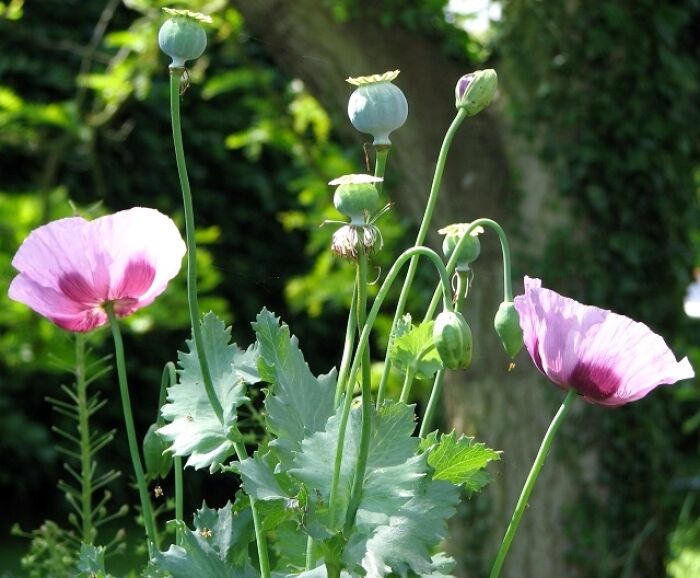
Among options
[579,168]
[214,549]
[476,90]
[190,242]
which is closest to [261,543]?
[214,549]

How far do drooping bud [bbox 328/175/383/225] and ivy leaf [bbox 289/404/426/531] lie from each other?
0.29ft

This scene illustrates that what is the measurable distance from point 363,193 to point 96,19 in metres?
3.79

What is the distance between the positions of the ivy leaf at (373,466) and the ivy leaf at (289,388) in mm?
24

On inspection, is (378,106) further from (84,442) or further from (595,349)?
(84,442)

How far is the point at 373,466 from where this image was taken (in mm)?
564

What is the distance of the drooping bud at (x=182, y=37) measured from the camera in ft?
1.89

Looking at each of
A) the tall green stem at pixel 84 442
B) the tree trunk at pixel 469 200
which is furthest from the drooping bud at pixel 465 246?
the tree trunk at pixel 469 200

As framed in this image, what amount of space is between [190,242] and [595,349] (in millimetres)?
194

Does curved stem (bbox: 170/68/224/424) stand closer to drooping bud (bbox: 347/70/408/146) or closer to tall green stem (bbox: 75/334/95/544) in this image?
drooping bud (bbox: 347/70/408/146)

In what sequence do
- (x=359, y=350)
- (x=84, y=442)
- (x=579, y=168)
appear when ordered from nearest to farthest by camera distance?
(x=359, y=350) → (x=84, y=442) → (x=579, y=168)

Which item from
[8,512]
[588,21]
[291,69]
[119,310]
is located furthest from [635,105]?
[8,512]

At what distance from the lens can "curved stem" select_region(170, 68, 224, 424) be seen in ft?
1.88

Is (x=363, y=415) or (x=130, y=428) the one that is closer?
(x=363, y=415)

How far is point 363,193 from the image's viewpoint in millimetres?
543
